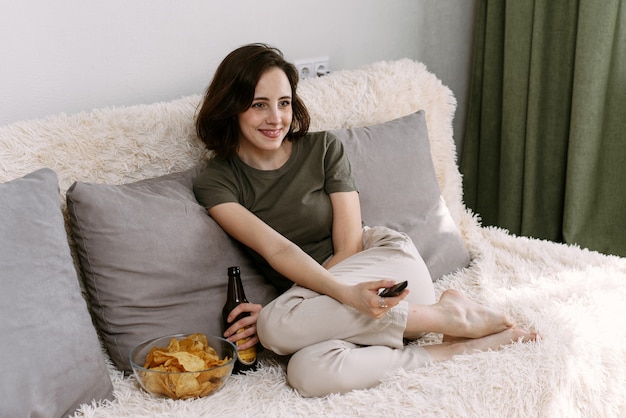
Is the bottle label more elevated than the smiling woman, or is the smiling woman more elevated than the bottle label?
the smiling woman

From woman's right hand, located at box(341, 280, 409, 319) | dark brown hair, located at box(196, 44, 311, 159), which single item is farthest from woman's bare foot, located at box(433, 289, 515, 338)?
dark brown hair, located at box(196, 44, 311, 159)

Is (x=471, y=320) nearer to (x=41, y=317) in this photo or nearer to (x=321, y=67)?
(x=41, y=317)

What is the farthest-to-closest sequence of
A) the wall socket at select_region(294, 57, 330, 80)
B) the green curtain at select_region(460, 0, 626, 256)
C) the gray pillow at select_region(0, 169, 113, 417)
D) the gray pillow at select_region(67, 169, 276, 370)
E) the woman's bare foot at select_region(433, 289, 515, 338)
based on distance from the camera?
the green curtain at select_region(460, 0, 626, 256) < the wall socket at select_region(294, 57, 330, 80) < the woman's bare foot at select_region(433, 289, 515, 338) < the gray pillow at select_region(67, 169, 276, 370) < the gray pillow at select_region(0, 169, 113, 417)

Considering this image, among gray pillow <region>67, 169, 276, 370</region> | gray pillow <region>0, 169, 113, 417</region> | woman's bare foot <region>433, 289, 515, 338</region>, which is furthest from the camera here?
woman's bare foot <region>433, 289, 515, 338</region>

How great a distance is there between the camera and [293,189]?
183cm

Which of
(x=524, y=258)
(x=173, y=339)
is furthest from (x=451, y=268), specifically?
(x=173, y=339)

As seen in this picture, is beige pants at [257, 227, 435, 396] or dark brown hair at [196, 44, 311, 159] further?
dark brown hair at [196, 44, 311, 159]

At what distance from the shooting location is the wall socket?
7.93 feet

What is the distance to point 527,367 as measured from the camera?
150 cm

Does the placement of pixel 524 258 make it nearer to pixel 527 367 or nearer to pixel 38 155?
pixel 527 367

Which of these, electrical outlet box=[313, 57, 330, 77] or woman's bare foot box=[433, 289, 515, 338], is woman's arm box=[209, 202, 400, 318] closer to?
woman's bare foot box=[433, 289, 515, 338]

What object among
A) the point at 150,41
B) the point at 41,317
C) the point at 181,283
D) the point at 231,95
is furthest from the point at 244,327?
the point at 150,41

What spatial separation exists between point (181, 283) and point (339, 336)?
36 centimetres

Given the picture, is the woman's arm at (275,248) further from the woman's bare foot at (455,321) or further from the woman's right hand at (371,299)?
the woman's bare foot at (455,321)
